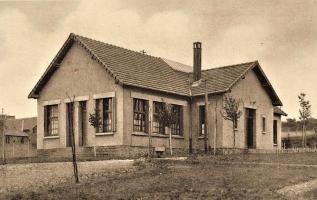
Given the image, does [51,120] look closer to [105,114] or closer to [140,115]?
[105,114]

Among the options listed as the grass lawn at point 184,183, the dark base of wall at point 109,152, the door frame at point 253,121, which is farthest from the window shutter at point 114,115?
the door frame at point 253,121

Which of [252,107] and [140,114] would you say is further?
[252,107]

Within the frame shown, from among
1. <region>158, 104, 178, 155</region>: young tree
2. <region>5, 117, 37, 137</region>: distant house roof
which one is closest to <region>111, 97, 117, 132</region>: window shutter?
<region>158, 104, 178, 155</region>: young tree

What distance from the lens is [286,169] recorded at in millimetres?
22109

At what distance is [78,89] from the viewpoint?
32.1m

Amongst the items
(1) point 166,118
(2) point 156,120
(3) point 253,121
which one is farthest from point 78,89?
(3) point 253,121

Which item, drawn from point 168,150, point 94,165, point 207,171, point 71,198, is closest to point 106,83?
point 168,150

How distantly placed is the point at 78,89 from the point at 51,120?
3063mm

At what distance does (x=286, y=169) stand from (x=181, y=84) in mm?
13644

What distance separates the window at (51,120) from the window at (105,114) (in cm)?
367

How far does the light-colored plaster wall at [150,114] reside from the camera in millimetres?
29906

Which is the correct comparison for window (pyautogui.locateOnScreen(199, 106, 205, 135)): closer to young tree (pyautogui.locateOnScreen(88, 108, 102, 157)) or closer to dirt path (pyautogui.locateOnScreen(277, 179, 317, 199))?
young tree (pyautogui.locateOnScreen(88, 108, 102, 157))

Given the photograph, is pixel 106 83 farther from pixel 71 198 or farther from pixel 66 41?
pixel 71 198

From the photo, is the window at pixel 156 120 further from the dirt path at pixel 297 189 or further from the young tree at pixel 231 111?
the dirt path at pixel 297 189
